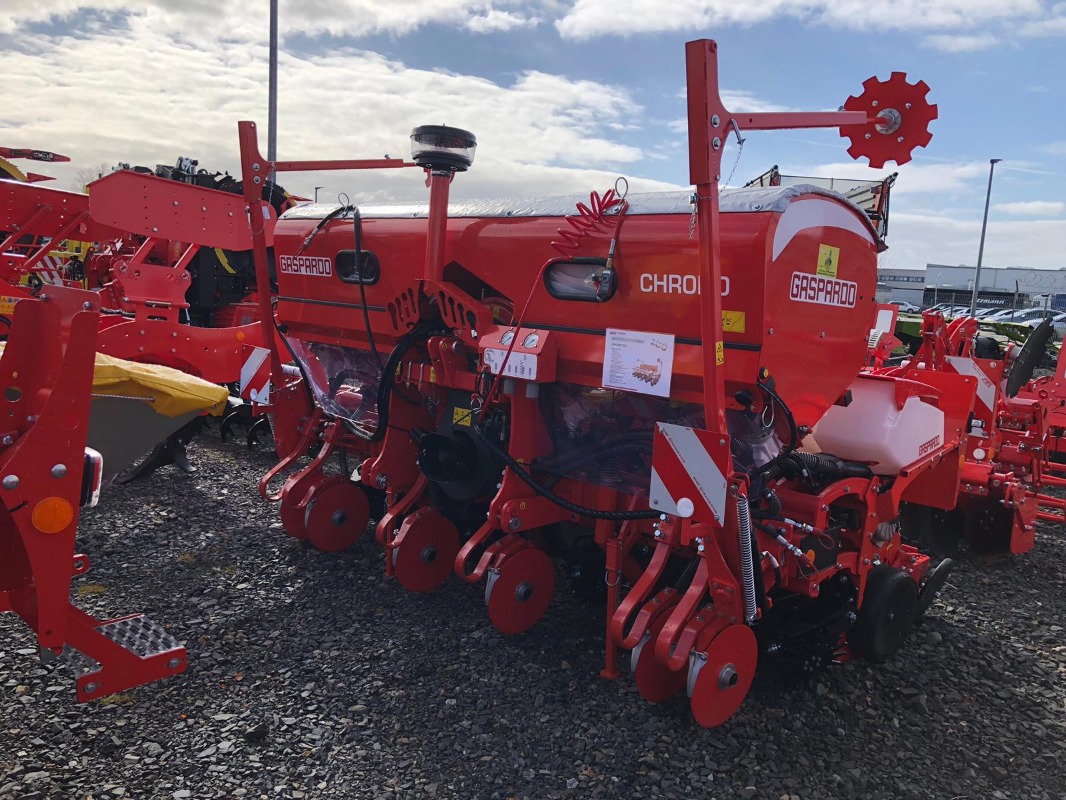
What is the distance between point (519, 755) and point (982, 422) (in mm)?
4227

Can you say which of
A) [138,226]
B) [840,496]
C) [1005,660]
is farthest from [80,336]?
[1005,660]

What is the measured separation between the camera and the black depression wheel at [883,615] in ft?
11.0

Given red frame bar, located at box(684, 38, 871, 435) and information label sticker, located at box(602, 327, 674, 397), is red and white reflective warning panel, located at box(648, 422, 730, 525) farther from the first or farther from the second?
information label sticker, located at box(602, 327, 674, 397)

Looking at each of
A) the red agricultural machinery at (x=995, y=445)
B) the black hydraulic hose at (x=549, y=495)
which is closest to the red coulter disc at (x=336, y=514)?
the black hydraulic hose at (x=549, y=495)

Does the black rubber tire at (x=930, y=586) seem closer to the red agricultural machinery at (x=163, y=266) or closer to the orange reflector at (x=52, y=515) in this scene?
the orange reflector at (x=52, y=515)

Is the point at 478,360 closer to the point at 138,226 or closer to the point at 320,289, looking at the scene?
the point at 320,289

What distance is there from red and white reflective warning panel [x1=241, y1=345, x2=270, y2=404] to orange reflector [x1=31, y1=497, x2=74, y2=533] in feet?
8.99

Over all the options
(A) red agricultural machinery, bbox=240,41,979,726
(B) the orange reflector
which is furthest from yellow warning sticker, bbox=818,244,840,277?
(B) the orange reflector

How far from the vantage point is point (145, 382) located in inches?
119

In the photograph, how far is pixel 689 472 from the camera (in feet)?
9.11

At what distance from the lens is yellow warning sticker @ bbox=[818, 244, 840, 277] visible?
3016 millimetres

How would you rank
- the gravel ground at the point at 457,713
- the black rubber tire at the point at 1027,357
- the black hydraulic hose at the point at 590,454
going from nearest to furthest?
the gravel ground at the point at 457,713 < the black hydraulic hose at the point at 590,454 < the black rubber tire at the point at 1027,357

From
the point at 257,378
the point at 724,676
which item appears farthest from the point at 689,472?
the point at 257,378

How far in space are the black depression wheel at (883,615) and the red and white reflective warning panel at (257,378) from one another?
11.4ft
